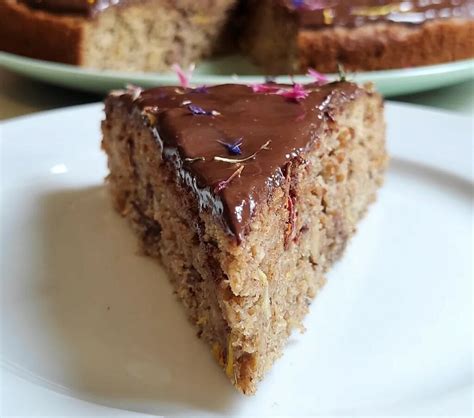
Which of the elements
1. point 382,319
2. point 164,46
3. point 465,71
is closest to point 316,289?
→ point 382,319

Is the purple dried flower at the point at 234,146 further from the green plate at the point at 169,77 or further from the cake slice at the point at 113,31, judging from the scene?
the cake slice at the point at 113,31

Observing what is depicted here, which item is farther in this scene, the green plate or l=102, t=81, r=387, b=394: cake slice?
the green plate

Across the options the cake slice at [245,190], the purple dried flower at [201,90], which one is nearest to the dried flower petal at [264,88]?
the cake slice at [245,190]

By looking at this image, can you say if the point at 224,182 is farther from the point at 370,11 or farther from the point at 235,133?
the point at 370,11

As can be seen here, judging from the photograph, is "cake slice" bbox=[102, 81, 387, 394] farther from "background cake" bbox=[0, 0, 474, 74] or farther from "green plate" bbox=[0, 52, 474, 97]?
"background cake" bbox=[0, 0, 474, 74]

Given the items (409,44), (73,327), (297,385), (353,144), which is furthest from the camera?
(409,44)

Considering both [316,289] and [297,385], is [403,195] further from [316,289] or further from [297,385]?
[297,385]

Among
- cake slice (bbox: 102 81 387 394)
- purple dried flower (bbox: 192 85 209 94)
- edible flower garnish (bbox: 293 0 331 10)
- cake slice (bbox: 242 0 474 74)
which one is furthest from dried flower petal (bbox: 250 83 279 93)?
edible flower garnish (bbox: 293 0 331 10)
